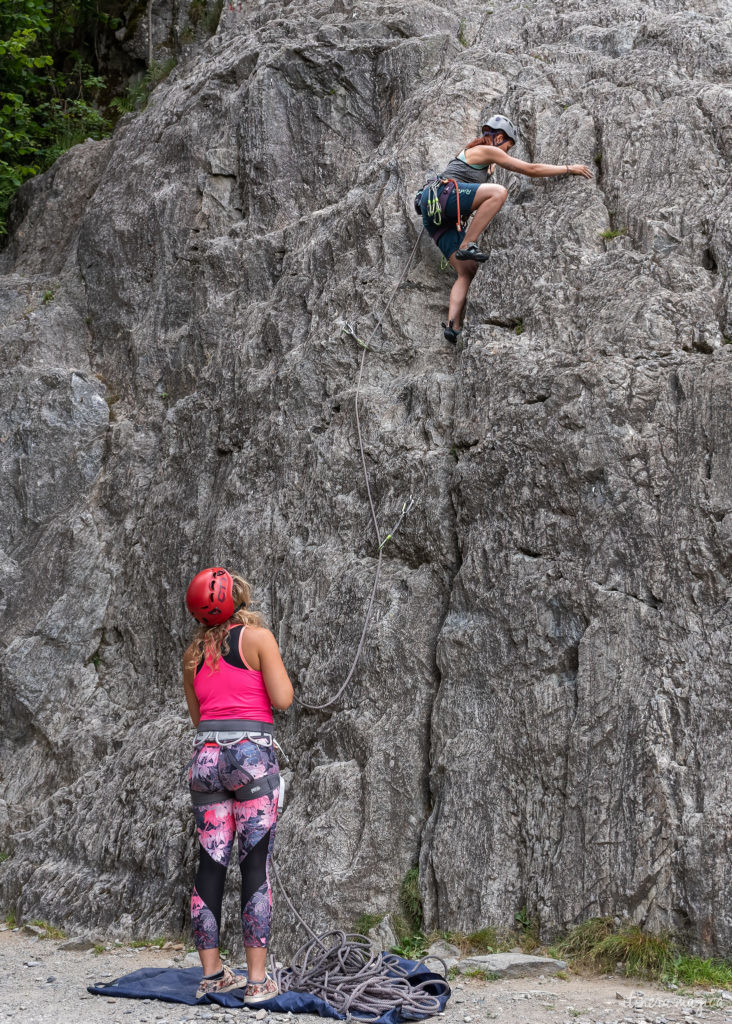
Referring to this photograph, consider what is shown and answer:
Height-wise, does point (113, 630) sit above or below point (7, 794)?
above

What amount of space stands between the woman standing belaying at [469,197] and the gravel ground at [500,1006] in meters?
5.27

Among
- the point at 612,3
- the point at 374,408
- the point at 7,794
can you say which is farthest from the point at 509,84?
the point at 7,794

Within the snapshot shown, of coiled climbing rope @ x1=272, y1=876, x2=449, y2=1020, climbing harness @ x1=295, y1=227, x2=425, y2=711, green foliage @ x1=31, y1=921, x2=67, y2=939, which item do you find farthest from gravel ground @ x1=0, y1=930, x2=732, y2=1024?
climbing harness @ x1=295, y1=227, x2=425, y2=711

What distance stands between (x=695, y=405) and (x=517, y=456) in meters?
1.34

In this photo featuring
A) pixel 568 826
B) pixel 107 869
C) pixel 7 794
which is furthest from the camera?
pixel 7 794

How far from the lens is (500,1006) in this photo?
5602mm

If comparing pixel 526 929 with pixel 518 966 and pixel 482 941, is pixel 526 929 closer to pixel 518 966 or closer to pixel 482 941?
pixel 482 941

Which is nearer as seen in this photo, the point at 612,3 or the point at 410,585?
the point at 410,585

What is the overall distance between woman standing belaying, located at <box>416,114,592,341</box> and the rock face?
9.3 inches

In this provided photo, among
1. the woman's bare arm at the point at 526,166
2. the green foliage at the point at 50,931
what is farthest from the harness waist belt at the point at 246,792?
the woman's bare arm at the point at 526,166

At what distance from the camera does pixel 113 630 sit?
420 inches

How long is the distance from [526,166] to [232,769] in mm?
5743

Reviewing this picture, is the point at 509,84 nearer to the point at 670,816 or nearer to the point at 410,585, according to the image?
the point at 410,585

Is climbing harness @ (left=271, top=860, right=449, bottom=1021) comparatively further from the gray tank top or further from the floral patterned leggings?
the gray tank top
